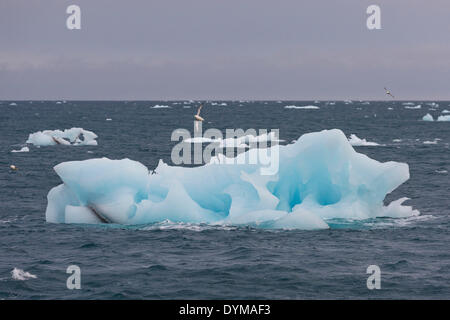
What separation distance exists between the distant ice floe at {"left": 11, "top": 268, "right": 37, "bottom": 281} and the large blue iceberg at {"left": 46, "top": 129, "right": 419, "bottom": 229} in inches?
190

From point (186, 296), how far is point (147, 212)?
6427mm

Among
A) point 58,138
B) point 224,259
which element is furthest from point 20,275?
point 58,138

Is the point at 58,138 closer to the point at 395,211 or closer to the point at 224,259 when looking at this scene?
the point at 395,211

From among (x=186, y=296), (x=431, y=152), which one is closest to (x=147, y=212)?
(x=186, y=296)

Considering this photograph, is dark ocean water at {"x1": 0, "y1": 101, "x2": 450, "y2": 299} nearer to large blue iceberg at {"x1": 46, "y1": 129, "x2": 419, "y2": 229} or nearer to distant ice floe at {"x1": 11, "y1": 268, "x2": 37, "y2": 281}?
distant ice floe at {"x1": 11, "y1": 268, "x2": 37, "y2": 281}

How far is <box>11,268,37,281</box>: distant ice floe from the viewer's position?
1349 centimetres

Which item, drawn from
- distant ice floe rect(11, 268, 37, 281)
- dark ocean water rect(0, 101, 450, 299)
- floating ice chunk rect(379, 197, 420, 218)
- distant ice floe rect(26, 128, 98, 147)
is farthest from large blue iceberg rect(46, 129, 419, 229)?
distant ice floe rect(26, 128, 98, 147)

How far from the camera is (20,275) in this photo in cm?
1366

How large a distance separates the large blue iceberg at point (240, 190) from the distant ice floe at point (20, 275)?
4836 mm

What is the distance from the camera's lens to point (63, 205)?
63.6 ft

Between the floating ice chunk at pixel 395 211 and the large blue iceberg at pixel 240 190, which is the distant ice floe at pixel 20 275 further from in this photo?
the floating ice chunk at pixel 395 211

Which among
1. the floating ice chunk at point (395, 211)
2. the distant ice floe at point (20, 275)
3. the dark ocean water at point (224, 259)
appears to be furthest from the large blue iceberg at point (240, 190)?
the distant ice floe at point (20, 275)

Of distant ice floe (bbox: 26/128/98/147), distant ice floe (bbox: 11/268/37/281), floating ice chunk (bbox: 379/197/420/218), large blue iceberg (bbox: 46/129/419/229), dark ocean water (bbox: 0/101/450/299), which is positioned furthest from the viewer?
distant ice floe (bbox: 26/128/98/147)
